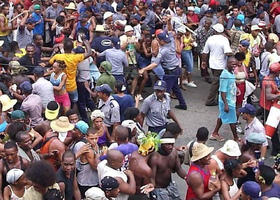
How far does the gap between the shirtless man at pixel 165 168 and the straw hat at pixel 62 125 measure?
48.7 inches

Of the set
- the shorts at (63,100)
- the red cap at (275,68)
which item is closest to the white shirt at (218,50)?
the red cap at (275,68)

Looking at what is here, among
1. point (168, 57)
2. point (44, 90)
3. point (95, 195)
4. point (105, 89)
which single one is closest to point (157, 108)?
point (105, 89)

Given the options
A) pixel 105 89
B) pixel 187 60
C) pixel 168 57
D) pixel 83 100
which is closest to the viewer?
pixel 105 89

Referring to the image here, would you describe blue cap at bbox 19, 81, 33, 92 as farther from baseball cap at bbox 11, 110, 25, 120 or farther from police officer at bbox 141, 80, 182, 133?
police officer at bbox 141, 80, 182, 133

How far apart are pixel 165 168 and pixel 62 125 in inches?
58.3

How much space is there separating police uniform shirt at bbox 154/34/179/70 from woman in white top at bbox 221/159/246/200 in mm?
4761

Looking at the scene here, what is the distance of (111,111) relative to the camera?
9266mm

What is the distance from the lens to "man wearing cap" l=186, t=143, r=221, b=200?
7.00 meters

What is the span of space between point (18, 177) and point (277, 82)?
543cm

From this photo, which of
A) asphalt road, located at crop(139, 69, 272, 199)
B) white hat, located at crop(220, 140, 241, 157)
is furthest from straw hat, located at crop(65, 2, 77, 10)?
white hat, located at crop(220, 140, 241, 157)

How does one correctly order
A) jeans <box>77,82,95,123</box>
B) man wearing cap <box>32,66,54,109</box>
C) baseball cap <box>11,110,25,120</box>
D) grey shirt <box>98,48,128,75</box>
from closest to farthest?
baseball cap <box>11,110,25,120</box>, man wearing cap <box>32,66,54,109</box>, jeans <box>77,82,95,123</box>, grey shirt <box>98,48,128,75</box>

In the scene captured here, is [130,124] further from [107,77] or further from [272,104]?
[272,104]

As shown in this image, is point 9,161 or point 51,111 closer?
point 9,161

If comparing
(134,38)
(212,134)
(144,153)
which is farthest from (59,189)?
(134,38)
